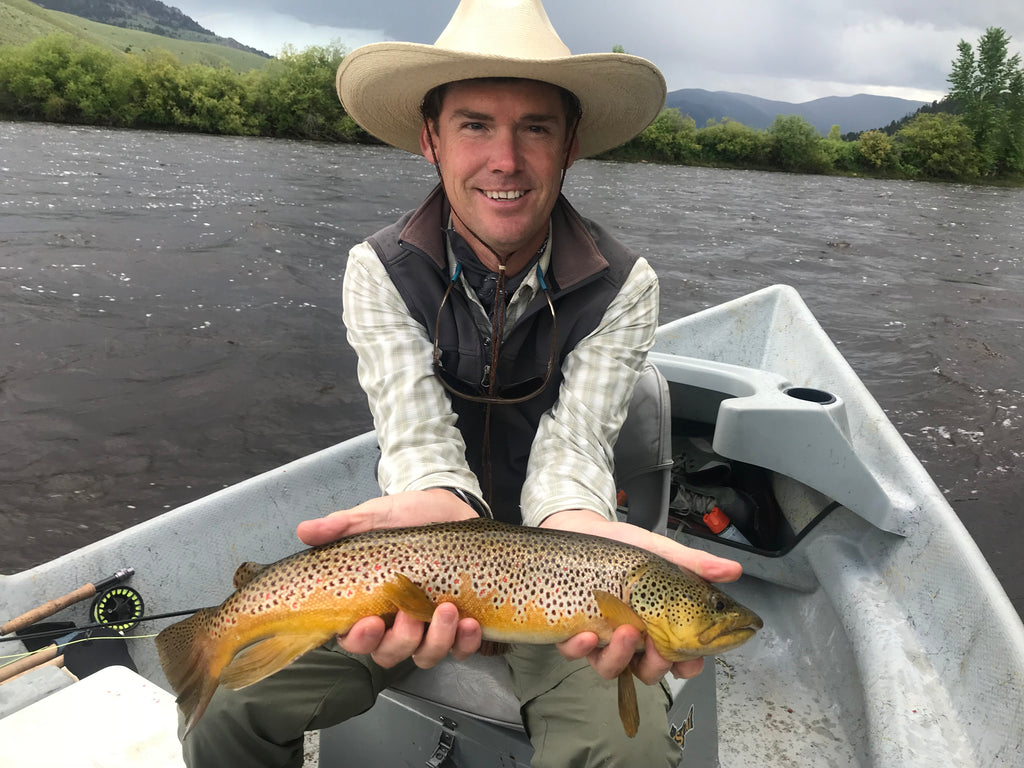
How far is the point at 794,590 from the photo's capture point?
12.3ft

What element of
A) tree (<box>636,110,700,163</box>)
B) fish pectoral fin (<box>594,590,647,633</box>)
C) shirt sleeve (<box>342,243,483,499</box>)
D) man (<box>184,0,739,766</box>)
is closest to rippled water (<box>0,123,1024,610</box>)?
shirt sleeve (<box>342,243,483,499</box>)

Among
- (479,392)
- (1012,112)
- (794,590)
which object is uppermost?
(1012,112)

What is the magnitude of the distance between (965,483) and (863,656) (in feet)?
19.1

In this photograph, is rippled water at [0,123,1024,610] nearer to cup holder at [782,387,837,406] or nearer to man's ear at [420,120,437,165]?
cup holder at [782,387,837,406]

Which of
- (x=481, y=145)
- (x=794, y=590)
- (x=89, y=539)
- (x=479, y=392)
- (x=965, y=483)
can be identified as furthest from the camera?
(x=965, y=483)

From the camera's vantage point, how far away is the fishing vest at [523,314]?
253 cm

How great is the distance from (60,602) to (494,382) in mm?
1666

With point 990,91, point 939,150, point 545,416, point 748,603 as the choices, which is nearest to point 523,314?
point 545,416

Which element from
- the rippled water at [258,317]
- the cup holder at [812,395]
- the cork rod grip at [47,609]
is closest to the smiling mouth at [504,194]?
the cup holder at [812,395]

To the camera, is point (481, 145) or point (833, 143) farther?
point (833, 143)

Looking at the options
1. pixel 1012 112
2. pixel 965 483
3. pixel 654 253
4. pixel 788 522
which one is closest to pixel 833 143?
pixel 1012 112

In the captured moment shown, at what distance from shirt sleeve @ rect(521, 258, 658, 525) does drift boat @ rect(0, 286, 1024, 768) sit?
0.39 m

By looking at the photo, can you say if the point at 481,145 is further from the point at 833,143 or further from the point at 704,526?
the point at 833,143

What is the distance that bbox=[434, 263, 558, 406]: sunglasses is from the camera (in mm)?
2525
